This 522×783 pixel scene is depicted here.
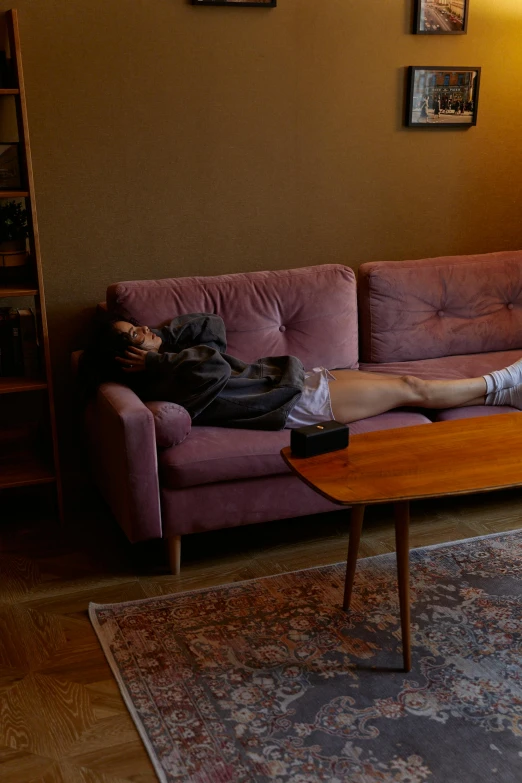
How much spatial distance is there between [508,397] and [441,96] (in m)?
1.52

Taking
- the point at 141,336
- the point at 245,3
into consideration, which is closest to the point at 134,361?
the point at 141,336

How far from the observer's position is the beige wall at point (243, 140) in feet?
10.8

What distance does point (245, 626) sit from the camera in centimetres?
243

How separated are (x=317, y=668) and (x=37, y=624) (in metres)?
0.86

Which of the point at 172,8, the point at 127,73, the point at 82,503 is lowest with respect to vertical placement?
the point at 82,503

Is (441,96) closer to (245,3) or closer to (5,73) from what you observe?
(245,3)

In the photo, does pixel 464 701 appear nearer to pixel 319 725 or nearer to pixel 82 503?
pixel 319 725

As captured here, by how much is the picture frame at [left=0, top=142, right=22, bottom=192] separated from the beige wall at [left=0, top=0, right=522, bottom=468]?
33cm

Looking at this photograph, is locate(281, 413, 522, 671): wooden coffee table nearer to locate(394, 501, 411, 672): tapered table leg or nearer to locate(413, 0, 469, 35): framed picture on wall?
locate(394, 501, 411, 672): tapered table leg

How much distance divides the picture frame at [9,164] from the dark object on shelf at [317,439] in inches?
56.9

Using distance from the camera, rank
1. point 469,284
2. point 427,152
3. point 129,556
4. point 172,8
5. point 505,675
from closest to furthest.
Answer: point 505,675
point 129,556
point 172,8
point 469,284
point 427,152

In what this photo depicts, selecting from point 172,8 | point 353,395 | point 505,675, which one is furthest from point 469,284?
point 505,675

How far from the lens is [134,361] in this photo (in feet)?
9.64

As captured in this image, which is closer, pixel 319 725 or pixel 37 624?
pixel 319 725
